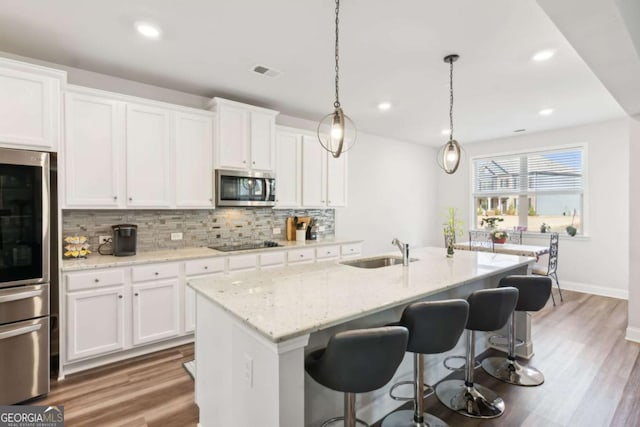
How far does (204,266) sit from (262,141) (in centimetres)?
167

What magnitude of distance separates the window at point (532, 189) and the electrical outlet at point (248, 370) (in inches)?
241

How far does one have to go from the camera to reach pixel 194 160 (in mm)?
3586

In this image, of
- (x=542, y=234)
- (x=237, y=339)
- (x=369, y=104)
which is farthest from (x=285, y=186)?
(x=542, y=234)

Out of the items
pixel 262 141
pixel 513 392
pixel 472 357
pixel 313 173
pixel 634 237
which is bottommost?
pixel 513 392

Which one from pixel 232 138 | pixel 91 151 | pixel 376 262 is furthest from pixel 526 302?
pixel 91 151

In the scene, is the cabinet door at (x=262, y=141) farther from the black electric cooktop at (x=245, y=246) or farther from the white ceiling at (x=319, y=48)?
the black electric cooktop at (x=245, y=246)

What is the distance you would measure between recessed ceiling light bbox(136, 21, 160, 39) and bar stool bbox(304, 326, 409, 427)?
2565 millimetres

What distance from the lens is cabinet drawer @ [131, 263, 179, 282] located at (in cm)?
297

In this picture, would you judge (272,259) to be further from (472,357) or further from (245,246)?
(472,357)

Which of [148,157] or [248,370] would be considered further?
[148,157]

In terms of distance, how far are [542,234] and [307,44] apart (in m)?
5.45

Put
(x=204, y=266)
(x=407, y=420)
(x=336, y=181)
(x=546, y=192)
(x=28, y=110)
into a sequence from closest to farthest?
(x=407, y=420)
(x=28, y=110)
(x=204, y=266)
(x=336, y=181)
(x=546, y=192)

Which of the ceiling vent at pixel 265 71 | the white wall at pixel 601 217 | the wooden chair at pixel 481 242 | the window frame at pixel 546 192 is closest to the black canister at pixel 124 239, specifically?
the ceiling vent at pixel 265 71

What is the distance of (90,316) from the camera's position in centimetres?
277
